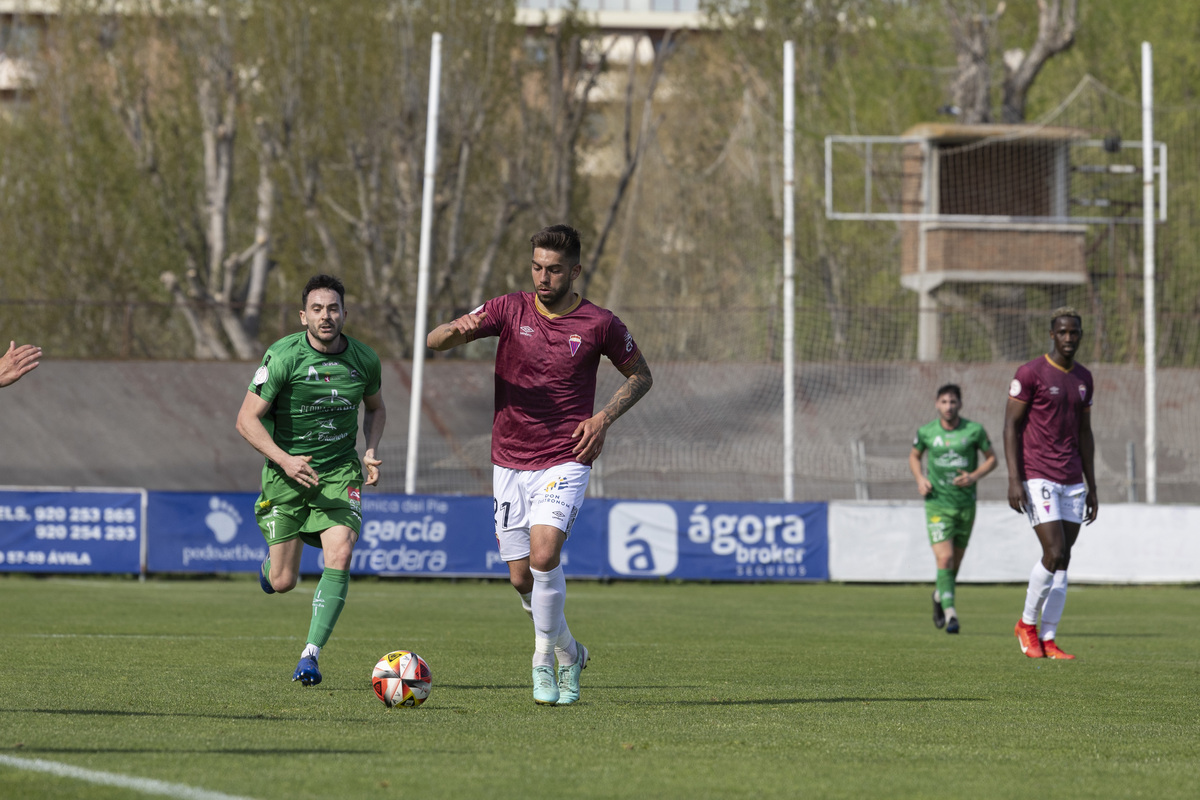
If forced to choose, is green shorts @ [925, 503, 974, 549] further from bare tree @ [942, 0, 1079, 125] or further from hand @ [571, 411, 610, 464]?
bare tree @ [942, 0, 1079, 125]

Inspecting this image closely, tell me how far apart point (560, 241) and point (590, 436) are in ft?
3.21

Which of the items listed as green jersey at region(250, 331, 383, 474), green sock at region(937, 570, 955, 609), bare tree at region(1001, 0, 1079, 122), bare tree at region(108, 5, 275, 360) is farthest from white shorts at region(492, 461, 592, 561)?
bare tree at region(1001, 0, 1079, 122)

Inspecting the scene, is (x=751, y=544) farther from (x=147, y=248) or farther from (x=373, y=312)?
(x=147, y=248)

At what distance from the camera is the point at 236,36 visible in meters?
35.6

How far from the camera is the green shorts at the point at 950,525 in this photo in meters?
14.8

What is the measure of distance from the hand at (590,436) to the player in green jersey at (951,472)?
7.45 metres

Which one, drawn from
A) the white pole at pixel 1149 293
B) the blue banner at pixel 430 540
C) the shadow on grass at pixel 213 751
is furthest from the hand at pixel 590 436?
the white pole at pixel 1149 293

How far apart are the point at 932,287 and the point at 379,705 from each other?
1084 inches

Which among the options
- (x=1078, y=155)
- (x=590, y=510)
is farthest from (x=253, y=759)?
(x=1078, y=155)

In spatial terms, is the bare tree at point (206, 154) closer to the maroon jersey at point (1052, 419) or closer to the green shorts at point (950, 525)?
the green shorts at point (950, 525)

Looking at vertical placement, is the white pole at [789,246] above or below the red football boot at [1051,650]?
above

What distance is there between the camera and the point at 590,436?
25.4 feet

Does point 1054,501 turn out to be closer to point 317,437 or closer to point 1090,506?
point 1090,506

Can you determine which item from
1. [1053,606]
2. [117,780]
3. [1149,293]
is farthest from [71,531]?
[117,780]
